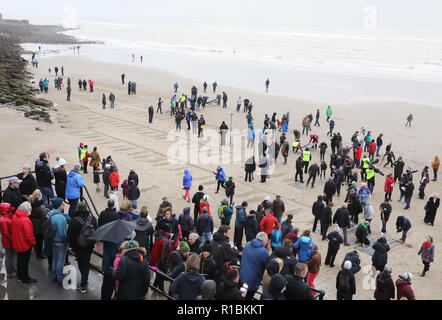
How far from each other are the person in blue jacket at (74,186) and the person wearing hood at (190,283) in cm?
551

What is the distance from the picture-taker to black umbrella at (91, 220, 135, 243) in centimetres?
667

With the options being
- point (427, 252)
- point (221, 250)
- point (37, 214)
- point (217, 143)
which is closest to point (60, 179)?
point (37, 214)

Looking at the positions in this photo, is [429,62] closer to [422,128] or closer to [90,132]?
[422,128]

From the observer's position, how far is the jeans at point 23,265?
6.96 metres

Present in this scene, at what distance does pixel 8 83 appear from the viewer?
33.7 m

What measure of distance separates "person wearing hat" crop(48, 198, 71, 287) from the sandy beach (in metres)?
6.07

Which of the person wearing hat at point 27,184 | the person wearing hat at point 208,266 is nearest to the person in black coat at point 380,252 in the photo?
the person wearing hat at point 208,266

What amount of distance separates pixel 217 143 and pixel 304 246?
594 inches

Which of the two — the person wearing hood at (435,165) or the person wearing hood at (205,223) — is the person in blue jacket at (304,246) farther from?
the person wearing hood at (435,165)

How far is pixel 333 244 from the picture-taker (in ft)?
34.4

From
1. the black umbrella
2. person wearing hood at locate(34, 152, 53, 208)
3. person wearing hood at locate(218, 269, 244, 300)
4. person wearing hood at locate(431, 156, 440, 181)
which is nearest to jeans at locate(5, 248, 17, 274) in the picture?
the black umbrella

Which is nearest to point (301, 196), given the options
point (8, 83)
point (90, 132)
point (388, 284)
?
point (388, 284)

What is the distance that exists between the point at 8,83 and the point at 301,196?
28.4m

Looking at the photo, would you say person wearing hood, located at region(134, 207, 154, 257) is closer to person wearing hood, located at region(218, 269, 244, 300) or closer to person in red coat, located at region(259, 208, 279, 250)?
person wearing hood, located at region(218, 269, 244, 300)
